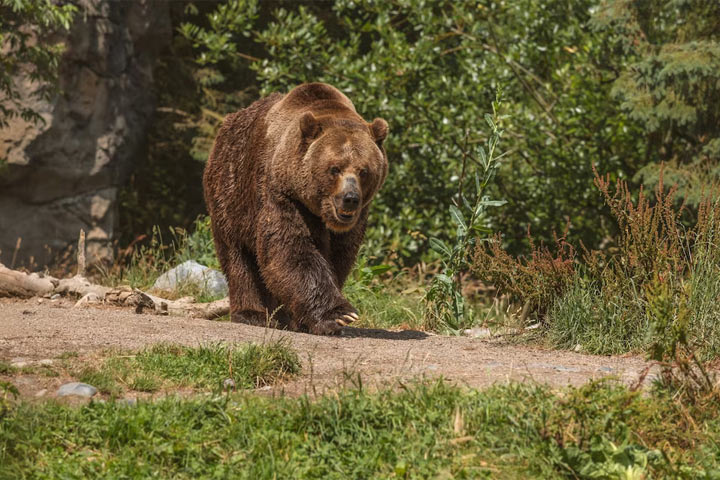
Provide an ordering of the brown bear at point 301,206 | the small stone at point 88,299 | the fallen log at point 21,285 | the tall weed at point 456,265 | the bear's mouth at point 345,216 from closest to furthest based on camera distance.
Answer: the bear's mouth at point 345,216 < the brown bear at point 301,206 < the tall weed at point 456,265 < the small stone at point 88,299 < the fallen log at point 21,285

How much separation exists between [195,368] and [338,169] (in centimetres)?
214

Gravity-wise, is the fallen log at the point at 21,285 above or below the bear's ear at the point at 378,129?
below

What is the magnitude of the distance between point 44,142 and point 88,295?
6.18 m

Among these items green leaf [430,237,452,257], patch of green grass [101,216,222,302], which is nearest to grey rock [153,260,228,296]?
patch of green grass [101,216,222,302]

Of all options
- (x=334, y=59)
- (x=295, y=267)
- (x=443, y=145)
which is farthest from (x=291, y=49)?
(x=295, y=267)

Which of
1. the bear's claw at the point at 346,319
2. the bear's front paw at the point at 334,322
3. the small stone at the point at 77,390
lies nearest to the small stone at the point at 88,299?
the bear's front paw at the point at 334,322

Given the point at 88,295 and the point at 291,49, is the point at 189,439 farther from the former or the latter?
the point at 291,49

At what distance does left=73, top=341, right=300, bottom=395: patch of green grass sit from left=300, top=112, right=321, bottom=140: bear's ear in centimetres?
208

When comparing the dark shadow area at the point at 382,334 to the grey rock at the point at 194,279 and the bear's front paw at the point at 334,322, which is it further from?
the grey rock at the point at 194,279

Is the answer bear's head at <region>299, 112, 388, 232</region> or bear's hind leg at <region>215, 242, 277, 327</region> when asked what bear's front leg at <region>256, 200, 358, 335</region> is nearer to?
bear's head at <region>299, 112, 388, 232</region>

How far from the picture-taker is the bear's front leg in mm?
6484

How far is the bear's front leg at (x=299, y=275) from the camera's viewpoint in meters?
6.48

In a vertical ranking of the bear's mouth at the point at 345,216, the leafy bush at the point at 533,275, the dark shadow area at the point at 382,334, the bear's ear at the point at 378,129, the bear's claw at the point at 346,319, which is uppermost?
the bear's ear at the point at 378,129

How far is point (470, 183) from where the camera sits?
11.7 metres
